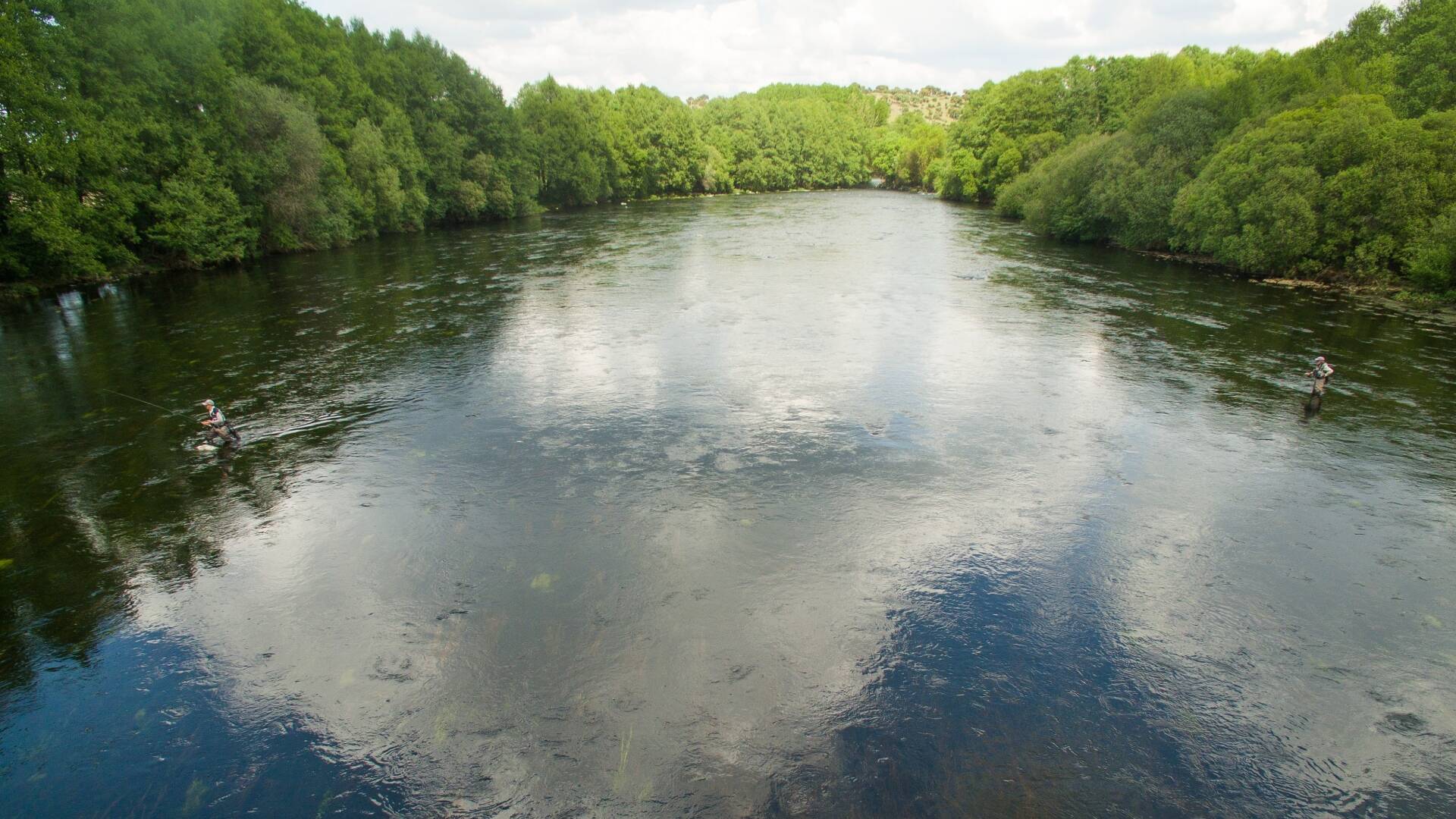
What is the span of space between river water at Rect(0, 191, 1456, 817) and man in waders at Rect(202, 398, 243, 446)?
19.9 inches

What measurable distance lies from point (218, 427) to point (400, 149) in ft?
188

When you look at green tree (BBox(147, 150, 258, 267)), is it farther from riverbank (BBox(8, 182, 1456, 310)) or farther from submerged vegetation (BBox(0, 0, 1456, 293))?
riverbank (BBox(8, 182, 1456, 310))

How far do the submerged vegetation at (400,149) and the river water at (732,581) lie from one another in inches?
482

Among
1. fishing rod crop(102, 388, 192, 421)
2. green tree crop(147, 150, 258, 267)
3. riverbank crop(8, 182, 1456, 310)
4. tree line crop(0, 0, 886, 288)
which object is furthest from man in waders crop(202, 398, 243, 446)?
green tree crop(147, 150, 258, 267)

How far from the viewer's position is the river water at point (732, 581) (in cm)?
895

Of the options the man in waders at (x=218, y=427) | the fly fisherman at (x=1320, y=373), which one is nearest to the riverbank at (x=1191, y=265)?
the fly fisherman at (x=1320, y=373)

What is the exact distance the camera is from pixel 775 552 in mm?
13539

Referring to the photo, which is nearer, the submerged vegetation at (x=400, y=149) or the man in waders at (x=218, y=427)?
the man in waders at (x=218, y=427)

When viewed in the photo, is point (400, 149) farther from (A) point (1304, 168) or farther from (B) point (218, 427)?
(A) point (1304, 168)

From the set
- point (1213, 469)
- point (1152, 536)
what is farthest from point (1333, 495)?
point (1152, 536)

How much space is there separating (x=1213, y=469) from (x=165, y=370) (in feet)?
113

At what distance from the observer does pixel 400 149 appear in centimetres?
6569

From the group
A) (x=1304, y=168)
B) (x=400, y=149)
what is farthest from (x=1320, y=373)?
(x=400, y=149)

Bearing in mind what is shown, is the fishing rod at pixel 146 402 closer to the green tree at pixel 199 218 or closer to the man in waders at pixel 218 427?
the man in waders at pixel 218 427
